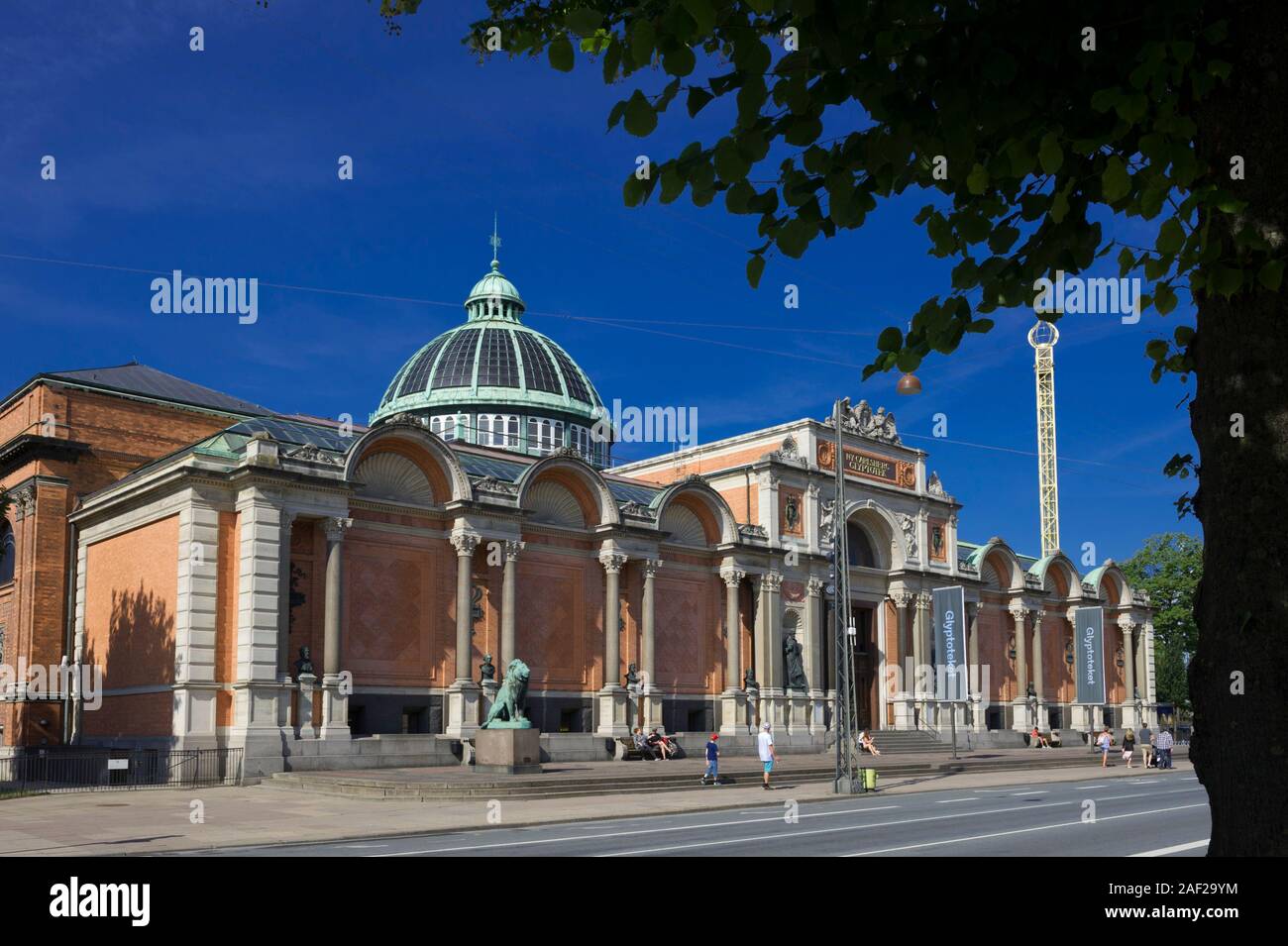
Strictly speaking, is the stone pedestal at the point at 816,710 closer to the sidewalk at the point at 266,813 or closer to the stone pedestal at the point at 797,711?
the stone pedestal at the point at 797,711

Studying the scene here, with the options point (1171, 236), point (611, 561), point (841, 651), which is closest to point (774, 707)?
point (611, 561)

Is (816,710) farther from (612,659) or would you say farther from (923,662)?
(612,659)

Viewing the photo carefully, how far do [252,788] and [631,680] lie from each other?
16533 millimetres

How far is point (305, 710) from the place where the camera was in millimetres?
36938

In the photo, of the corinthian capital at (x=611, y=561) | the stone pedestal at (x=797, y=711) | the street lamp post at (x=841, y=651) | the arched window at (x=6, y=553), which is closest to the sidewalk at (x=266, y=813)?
the street lamp post at (x=841, y=651)

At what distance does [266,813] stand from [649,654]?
2285cm

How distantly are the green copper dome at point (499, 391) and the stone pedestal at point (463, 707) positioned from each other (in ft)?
60.1

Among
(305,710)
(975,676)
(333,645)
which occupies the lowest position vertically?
(305,710)

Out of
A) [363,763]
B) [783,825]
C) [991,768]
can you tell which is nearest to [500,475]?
[363,763]

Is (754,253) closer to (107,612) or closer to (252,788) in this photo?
(252,788)

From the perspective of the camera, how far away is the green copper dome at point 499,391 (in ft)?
195

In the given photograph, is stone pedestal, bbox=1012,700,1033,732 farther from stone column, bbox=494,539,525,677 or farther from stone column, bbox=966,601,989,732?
stone column, bbox=494,539,525,677

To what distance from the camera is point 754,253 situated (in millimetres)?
6531
